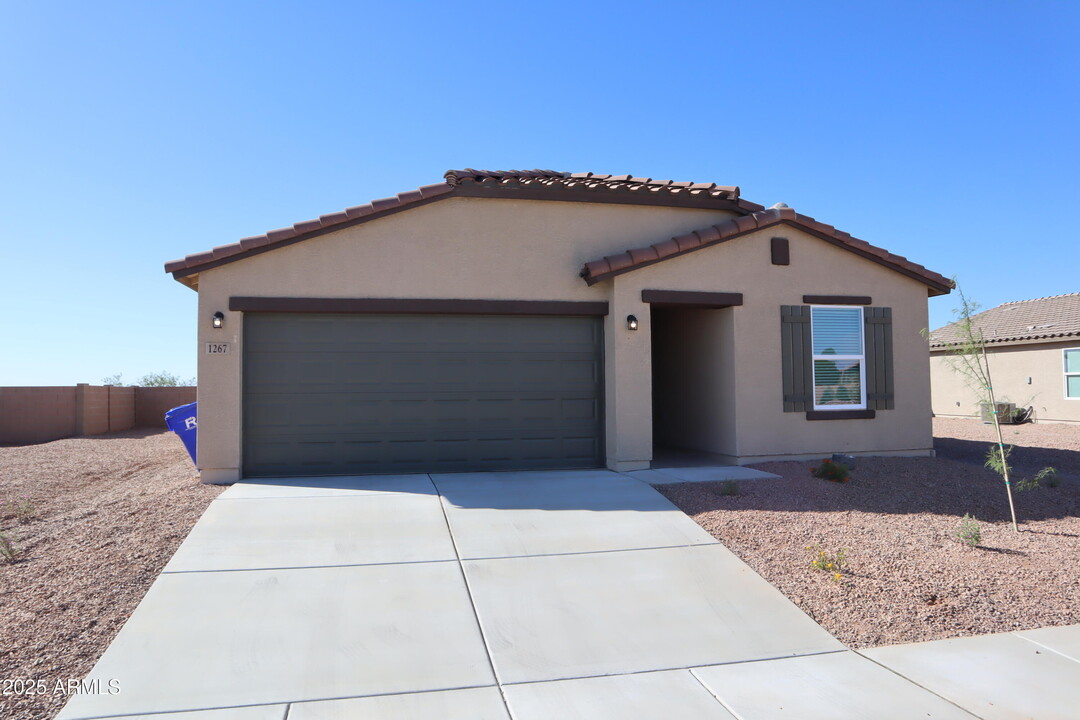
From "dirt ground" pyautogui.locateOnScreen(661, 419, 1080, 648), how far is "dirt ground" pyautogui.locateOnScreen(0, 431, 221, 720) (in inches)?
195

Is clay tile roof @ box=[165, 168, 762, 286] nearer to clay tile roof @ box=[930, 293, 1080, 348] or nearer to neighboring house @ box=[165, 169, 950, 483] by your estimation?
neighboring house @ box=[165, 169, 950, 483]

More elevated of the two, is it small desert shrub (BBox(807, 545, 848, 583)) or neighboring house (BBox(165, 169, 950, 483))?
neighboring house (BBox(165, 169, 950, 483))

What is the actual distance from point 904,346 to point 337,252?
8561mm

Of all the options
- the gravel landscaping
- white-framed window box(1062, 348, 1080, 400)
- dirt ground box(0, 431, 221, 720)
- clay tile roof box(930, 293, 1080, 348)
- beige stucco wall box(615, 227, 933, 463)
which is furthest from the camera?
clay tile roof box(930, 293, 1080, 348)

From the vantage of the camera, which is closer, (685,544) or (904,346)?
(685,544)

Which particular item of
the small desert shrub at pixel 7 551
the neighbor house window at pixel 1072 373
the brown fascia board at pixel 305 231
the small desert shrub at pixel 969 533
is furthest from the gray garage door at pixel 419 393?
the neighbor house window at pixel 1072 373

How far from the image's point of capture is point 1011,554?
675cm

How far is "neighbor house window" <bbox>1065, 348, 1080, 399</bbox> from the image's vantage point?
1992 cm

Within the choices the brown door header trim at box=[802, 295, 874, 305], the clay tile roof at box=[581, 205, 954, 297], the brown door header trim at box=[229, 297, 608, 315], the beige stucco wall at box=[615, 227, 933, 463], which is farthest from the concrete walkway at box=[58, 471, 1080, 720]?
the brown door header trim at box=[802, 295, 874, 305]

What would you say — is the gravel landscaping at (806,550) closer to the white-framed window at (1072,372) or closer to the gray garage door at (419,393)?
the gray garage door at (419,393)

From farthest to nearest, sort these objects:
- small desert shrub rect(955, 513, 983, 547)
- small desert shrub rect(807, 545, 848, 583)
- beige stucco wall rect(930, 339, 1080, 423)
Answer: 1. beige stucco wall rect(930, 339, 1080, 423)
2. small desert shrub rect(955, 513, 983, 547)
3. small desert shrub rect(807, 545, 848, 583)

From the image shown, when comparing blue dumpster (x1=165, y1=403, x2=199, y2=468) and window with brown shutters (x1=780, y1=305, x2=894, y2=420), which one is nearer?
window with brown shutters (x1=780, y1=305, x2=894, y2=420)

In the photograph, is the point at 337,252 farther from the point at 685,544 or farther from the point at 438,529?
the point at 685,544

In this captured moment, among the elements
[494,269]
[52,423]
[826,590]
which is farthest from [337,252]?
[52,423]
